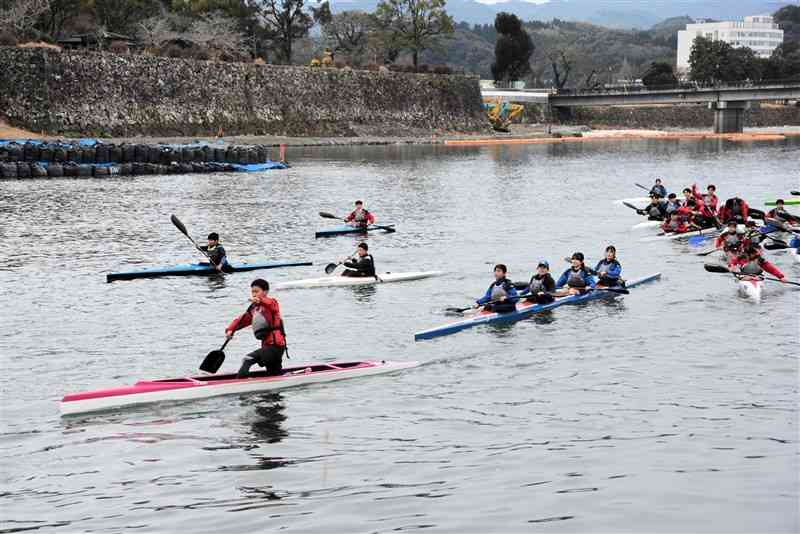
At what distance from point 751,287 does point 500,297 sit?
7.94 metres

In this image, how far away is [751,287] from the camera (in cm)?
2848

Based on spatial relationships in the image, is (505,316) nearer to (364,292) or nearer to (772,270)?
(364,292)

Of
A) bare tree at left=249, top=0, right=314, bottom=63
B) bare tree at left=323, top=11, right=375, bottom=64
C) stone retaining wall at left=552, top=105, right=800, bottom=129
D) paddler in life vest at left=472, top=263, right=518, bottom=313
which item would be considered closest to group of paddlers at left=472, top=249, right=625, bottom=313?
paddler in life vest at left=472, top=263, right=518, bottom=313

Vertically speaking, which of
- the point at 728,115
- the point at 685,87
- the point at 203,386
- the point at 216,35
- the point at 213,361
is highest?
the point at 216,35

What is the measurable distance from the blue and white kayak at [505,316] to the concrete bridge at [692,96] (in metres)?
114

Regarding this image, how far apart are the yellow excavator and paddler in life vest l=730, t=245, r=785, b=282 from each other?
119 metres

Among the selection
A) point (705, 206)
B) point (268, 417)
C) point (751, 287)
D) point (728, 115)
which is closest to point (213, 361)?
point (268, 417)

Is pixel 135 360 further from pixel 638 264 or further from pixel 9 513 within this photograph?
pixel 638 264

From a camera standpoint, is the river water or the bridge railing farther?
the bridge railing

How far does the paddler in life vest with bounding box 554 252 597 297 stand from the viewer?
90.3ft

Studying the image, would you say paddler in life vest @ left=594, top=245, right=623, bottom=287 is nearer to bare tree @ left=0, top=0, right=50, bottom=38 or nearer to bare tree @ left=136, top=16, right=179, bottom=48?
bare tree @ left=0, top=0, right=50, bottom=38

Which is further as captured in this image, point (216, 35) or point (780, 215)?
point (216, 35)

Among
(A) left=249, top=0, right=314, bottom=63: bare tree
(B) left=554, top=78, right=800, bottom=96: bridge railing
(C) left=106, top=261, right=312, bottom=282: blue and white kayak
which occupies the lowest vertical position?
(C) left=106, top=261, right=312, bottom=282: blue and white kayak

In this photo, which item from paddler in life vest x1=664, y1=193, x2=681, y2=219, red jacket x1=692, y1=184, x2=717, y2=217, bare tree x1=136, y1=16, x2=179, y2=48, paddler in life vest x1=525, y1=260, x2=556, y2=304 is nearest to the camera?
paddler in life vest x1=525, y1=260, x2=556, y2=304
